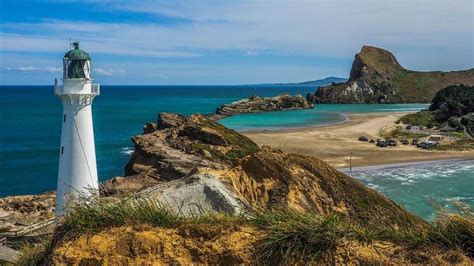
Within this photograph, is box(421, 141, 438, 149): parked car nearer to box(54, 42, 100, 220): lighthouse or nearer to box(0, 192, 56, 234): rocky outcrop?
box(0, 192, 56, 234): rocky outcrop

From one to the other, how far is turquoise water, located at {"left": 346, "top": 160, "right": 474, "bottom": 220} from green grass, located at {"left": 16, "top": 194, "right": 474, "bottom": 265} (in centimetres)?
2460

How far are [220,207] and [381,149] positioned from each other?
169ft

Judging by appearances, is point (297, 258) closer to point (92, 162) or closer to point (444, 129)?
point (92, 162)

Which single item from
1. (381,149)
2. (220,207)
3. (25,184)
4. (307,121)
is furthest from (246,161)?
(307,121)

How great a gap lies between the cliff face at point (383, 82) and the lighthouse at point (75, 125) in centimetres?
13932

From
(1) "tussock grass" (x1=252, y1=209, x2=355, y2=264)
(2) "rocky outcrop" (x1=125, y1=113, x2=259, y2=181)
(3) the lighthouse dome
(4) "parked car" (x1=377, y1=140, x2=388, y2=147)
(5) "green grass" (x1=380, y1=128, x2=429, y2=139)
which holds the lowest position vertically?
(4) "parked car" (x1=377, y1=140, x2=388, y2=147)

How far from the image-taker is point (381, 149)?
6125 centimetres

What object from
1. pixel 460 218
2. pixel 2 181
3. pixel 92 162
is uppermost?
pixel 460 218

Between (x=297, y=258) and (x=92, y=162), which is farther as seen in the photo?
(x=92, y=162)

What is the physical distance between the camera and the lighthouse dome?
19.8m

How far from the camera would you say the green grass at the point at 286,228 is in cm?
725

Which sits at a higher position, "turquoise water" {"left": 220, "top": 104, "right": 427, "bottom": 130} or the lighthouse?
the lighthouse

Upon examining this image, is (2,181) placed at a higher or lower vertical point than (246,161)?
lower

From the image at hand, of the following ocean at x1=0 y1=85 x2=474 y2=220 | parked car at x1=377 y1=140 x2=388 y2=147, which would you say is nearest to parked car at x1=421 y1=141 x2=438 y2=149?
parked car at x1=377 y1=140 x2=388 y2=147
